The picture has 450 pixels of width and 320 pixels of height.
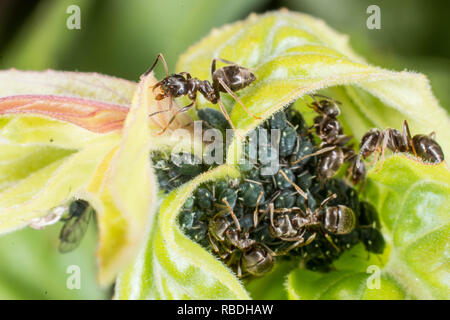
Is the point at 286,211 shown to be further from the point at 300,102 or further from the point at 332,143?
the point at 300,102

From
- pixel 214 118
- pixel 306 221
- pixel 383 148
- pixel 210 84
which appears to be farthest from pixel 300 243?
pixel 210 84

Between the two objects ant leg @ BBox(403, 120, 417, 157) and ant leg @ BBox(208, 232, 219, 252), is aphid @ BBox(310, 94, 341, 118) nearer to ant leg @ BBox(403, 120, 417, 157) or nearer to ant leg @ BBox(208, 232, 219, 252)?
ant leg @ BBox(403, 120, 417, 157)

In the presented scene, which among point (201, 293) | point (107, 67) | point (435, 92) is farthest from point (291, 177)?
point (107, 67)

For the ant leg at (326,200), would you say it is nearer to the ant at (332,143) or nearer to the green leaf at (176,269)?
the ant at (332,143)

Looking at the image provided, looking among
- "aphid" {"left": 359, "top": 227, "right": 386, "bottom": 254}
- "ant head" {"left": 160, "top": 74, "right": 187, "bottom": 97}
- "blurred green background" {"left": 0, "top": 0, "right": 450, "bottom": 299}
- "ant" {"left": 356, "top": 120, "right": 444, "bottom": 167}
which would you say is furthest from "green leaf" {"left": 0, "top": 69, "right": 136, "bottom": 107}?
"blurred green background" {"left": 0, "top": 0, "right": 450, "bottom": 299}

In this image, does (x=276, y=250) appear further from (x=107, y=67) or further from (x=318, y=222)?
(x=107, y=67)

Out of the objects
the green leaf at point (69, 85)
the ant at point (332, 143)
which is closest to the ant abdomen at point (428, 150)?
the ant at point (332, 143)
